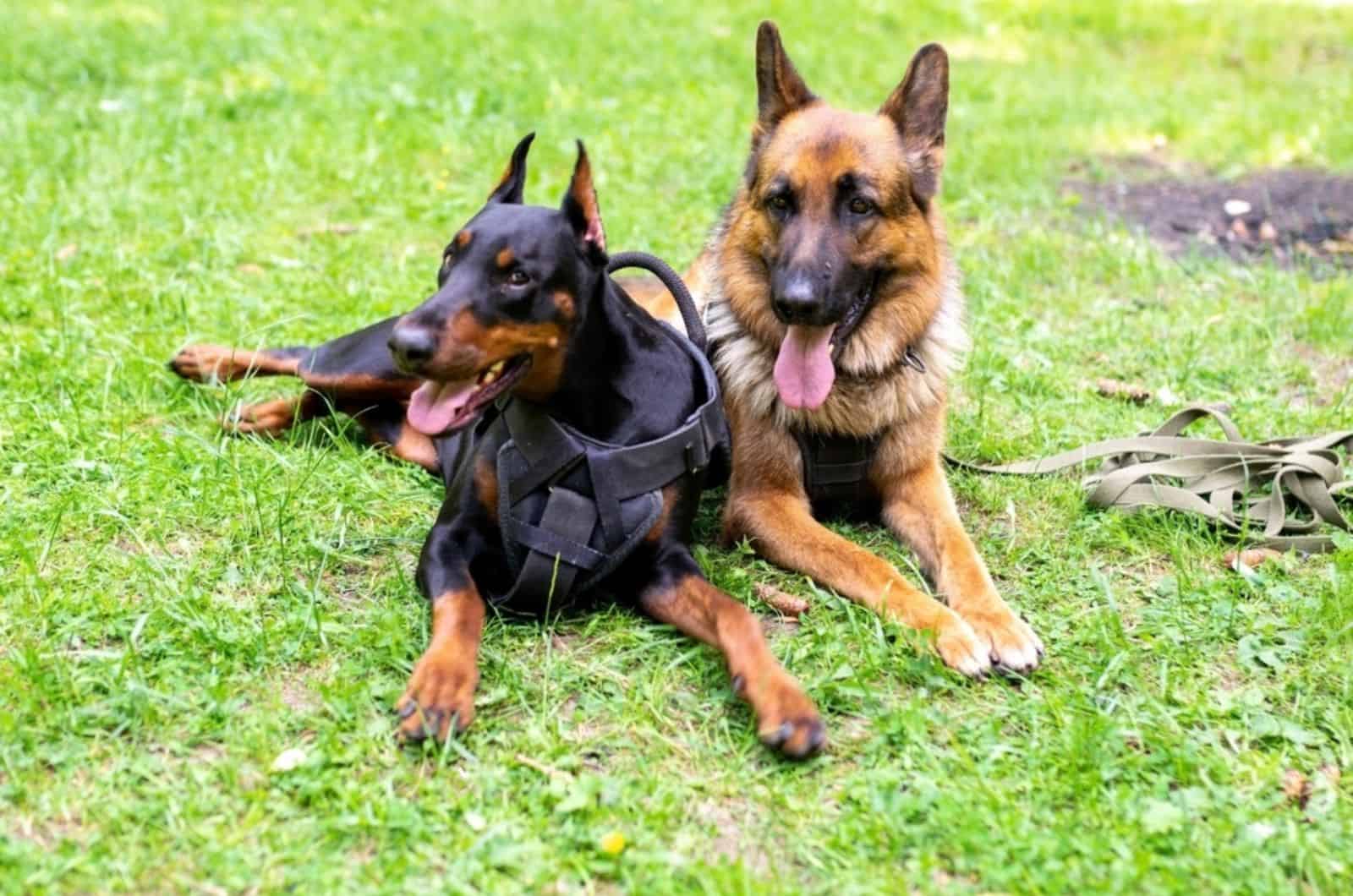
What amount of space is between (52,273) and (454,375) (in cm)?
356

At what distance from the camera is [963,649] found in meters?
3.39

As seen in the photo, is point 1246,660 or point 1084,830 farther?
point 1246,660

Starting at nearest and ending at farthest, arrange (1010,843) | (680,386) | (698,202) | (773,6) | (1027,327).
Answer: (1010,843), (680,386), (1027,327), (698,202), (773,6)

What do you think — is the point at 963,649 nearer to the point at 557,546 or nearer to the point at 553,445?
the point at 557,546

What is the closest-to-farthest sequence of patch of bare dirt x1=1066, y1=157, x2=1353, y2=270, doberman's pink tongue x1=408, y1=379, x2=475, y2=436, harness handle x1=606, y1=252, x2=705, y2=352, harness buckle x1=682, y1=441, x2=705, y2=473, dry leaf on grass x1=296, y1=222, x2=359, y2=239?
doberman's pink tongue x1=408, y1=379, x2=475, y2=436 < harness buckle x1=682, y1=441, x2=705, y2=473 < harness handle x1=606, y1=252, x2=705, y2=352 < dry leaf on grass x1=296, y1=222, x2=359, y2=239 < patch of bare dirt x1=1066, y1=157, x2=1353, y2=270

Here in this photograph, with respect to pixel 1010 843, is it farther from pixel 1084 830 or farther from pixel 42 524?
pixel 42 524

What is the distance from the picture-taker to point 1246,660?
11.2ft

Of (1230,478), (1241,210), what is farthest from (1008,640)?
(1241,210)

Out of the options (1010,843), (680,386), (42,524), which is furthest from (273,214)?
(1010,843)

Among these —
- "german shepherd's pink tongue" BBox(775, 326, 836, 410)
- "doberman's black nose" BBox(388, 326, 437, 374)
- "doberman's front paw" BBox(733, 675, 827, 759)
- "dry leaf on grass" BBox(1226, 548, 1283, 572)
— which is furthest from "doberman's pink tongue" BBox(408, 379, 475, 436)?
"dry leaf on grass" BBox(1226, 548, 1283, 572)

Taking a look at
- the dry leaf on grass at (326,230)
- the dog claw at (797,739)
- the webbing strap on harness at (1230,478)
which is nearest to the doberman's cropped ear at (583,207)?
the dog claw at (797,739)

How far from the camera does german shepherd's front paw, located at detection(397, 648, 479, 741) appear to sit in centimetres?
289

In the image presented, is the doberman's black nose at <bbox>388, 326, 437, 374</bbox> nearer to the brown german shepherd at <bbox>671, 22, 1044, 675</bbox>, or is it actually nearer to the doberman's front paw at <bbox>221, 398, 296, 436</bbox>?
the brown german shepherd at <bbox>671, 22, 1044, 675</bbox>

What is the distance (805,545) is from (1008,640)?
726 mm
